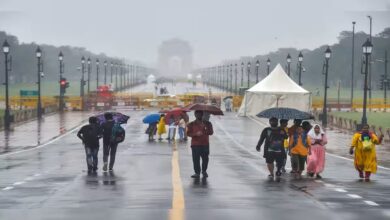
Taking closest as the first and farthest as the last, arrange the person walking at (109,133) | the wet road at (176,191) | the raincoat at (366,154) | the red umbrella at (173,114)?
the wet road at (176,191), the raincoat at (366,154), the person walking at (109,133), the red umbrella at (173,114)

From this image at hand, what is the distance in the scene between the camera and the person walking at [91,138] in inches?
1081

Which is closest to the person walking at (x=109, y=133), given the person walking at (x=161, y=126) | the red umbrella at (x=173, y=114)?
the red umbrella at (x=173, y=114)

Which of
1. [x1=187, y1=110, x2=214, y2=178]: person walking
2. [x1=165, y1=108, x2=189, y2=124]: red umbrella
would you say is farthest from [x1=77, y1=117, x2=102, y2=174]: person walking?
[x1=165, y1=108, x2=189, y2=124]: red umbrella

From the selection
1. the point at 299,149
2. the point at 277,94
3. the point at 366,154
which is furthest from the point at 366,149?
the point at 277,94

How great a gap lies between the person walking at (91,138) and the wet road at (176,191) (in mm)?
518

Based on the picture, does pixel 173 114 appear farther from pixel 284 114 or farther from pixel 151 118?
pixel 284 114

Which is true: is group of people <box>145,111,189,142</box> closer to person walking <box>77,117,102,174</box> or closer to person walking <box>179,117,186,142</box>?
person walking <box>179,117,186,142</box>

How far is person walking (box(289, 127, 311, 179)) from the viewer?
2623cm

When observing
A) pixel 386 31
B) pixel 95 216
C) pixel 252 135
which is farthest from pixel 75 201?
pixel 386 31

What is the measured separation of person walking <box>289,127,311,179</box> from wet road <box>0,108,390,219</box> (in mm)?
603

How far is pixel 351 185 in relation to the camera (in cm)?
2419

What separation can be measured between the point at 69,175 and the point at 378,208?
36.4 feet

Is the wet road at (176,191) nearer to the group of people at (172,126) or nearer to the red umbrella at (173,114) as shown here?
the red umbrella at (173,114)

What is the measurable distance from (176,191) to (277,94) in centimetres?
4887
